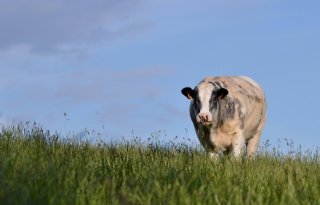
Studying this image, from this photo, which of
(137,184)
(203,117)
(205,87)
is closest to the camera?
(137,184)

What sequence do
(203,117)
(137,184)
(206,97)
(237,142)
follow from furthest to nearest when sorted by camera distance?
1. (237,142)
2. (206,97)
3. (203,117)
4. (137,184)

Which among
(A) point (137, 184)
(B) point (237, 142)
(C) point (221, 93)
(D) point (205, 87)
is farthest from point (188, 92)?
(A) point (137, 184)

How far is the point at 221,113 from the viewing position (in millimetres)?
10820

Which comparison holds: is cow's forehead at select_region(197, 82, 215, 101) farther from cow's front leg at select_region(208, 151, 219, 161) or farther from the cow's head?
Result: cow's front leg at select_region(208, 151, 219, 161)

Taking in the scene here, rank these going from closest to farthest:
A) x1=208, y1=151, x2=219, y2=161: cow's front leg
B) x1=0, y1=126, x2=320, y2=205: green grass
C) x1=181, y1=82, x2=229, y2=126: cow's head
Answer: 1. x1=0, y1=126, x2=320, y2=205: green grass
2. x1=208, y1=151, x2=219, y2=161: cow's front leg
3. x1=181, y1=82, x2=229, y2=126: cow's head

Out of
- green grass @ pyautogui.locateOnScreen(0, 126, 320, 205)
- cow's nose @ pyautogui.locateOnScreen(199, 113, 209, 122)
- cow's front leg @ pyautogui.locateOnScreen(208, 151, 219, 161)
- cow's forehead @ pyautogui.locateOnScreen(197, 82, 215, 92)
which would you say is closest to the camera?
green grass @ pyautogui.locateOnScreen(0, 126, 320, 205)

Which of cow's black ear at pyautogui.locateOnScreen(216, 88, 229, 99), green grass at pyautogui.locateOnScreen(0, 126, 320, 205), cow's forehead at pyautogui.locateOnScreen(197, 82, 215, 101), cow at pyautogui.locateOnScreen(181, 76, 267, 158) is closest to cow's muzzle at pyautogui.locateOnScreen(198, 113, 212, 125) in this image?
cow at pyautogui.locateOnScreen(181, 76, 267, 158)

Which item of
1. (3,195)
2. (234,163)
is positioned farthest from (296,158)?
(3,195)

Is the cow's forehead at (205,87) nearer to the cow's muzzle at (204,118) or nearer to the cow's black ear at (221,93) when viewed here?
the cow's black ear at (221,93)

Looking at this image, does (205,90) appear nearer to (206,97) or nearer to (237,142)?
(206,97)

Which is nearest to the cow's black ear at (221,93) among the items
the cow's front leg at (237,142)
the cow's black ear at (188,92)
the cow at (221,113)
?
the cow at (221,113)

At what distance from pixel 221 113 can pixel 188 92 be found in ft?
2.25

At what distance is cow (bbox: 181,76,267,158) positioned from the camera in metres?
10.5

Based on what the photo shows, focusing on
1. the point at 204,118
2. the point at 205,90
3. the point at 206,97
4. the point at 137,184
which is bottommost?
the point at 137,184
